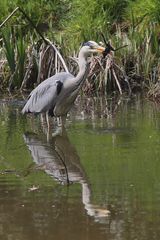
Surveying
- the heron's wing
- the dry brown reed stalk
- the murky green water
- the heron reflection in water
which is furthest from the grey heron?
the dry brown reed stalk

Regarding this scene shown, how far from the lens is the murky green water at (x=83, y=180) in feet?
19.1

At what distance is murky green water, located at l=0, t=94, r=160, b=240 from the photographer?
19.1 feet

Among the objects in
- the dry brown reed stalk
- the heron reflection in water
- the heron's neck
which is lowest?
the heron reflection in water

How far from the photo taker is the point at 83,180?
7398 millimetres

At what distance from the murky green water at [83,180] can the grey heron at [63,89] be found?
1.03 feet

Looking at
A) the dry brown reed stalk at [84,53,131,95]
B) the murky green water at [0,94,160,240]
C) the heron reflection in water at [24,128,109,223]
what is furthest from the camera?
the dry brown reed stalk at [84,53,131,95]

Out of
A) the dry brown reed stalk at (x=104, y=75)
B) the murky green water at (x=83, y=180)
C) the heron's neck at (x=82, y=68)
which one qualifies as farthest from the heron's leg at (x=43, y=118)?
the dry brown reed stalk at (x=104, y=75)

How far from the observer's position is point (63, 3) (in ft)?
65.2

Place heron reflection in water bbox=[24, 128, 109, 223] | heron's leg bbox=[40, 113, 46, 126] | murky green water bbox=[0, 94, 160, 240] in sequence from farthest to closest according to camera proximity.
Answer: heron's leg bbox=[40, 113, 46, 126], heron reflection in water bbox=[24, 128, 109, 223], murky green water bbox=[0, 94, 160, 240]

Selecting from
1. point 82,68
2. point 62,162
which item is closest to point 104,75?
point 82,68

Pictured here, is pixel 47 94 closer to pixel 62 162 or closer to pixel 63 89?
pixel 63 89

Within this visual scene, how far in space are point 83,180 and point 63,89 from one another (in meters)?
4.00

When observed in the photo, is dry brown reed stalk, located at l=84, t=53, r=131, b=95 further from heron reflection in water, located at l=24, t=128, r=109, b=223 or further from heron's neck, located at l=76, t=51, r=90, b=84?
heron reflection in water, located at l=24, t=128, r=109, b=223

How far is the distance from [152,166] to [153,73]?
22.5ft
